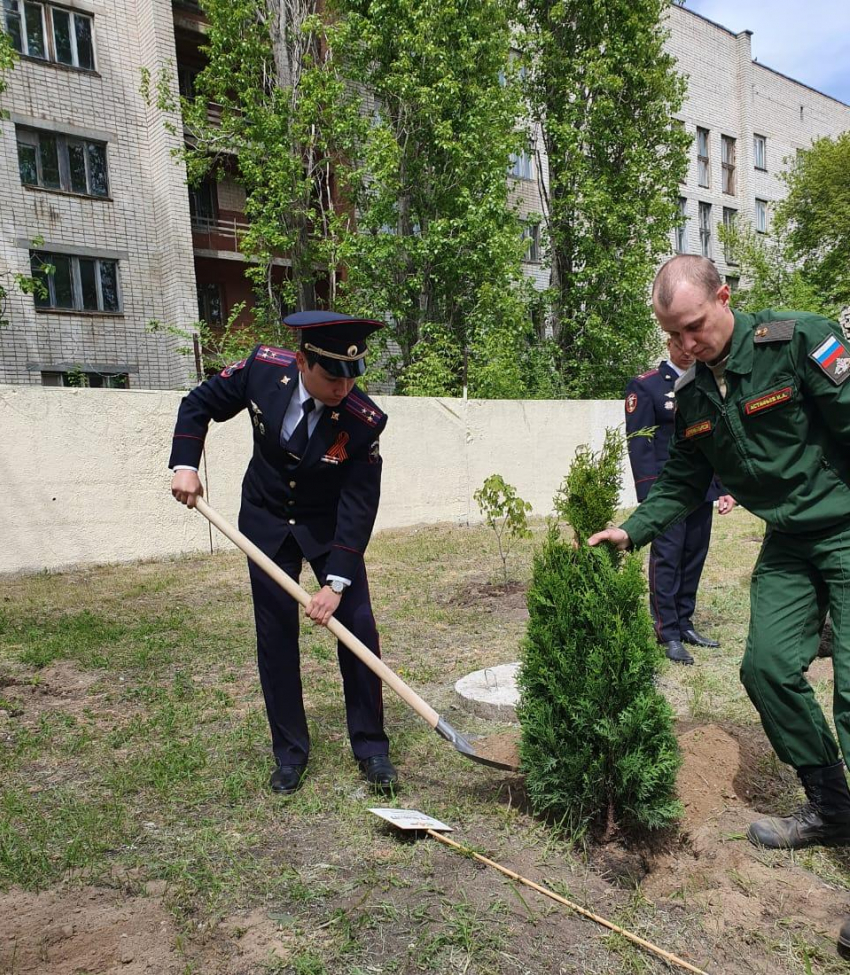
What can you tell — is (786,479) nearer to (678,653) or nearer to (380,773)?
(380,773)

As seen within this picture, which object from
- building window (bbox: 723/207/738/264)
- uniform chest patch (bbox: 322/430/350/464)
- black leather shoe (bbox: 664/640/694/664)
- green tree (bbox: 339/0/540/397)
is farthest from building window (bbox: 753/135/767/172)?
uniform chest patch (bbox: 322/430/350/464)

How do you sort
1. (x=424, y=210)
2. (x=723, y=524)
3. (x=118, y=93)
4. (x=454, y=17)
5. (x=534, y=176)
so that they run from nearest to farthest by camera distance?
1. (x=723, y=524)
2. (x=454, y=17)
3. (x=424, y=210)
4. (x=118, y=93)
5. (x=534, y=176)

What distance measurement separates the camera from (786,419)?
2.68 m

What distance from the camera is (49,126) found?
17.1 metres

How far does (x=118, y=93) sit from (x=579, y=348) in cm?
1263

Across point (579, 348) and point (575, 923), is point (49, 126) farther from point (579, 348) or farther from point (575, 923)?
point (575, 923)

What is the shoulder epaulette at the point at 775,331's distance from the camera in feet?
8.75

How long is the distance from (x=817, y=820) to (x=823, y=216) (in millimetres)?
29372

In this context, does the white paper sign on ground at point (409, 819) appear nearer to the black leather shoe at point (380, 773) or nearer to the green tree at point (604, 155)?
the black leather shoe at point (380, 773)

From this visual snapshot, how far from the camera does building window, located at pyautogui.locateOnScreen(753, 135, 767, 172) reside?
3195cm

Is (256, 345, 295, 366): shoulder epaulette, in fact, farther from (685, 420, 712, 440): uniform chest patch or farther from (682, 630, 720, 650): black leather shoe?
(682, 630, 720, 650): black leather shoe

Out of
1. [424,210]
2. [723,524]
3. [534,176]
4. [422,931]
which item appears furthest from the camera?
[534,176]

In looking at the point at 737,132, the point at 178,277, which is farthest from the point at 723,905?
the point at 737,132

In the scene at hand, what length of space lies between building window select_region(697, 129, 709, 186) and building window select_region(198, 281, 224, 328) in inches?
762
